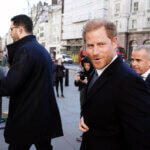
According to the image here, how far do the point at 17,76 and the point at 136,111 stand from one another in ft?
4.19

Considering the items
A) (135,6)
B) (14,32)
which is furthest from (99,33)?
(135,6)

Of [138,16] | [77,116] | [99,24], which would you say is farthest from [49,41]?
[99,24]

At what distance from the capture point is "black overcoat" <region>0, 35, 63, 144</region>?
6.71 feet

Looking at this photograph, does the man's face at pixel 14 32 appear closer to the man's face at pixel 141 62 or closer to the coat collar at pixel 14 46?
the coat collar at pixel 14 46

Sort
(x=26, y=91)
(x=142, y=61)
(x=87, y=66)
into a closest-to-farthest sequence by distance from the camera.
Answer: (x=26, y=91) → (x=142, y=61) → (x=87, y=66)

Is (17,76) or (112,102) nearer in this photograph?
(112,102)

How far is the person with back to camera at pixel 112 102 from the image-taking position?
121 centimetres

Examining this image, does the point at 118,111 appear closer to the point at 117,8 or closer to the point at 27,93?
the point at 27,93

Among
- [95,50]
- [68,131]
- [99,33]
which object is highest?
[99,33]

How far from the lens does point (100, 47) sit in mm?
1411

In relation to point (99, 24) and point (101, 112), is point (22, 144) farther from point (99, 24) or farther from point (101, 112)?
point (99, 24)

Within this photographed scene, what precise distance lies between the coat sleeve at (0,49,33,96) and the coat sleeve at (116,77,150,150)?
3.82 ft

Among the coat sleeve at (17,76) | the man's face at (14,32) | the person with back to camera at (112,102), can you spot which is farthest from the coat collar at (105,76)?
the man's face at (14,32)

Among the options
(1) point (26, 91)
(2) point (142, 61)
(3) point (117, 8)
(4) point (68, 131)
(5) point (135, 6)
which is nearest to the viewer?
(1) point (26, 91)
